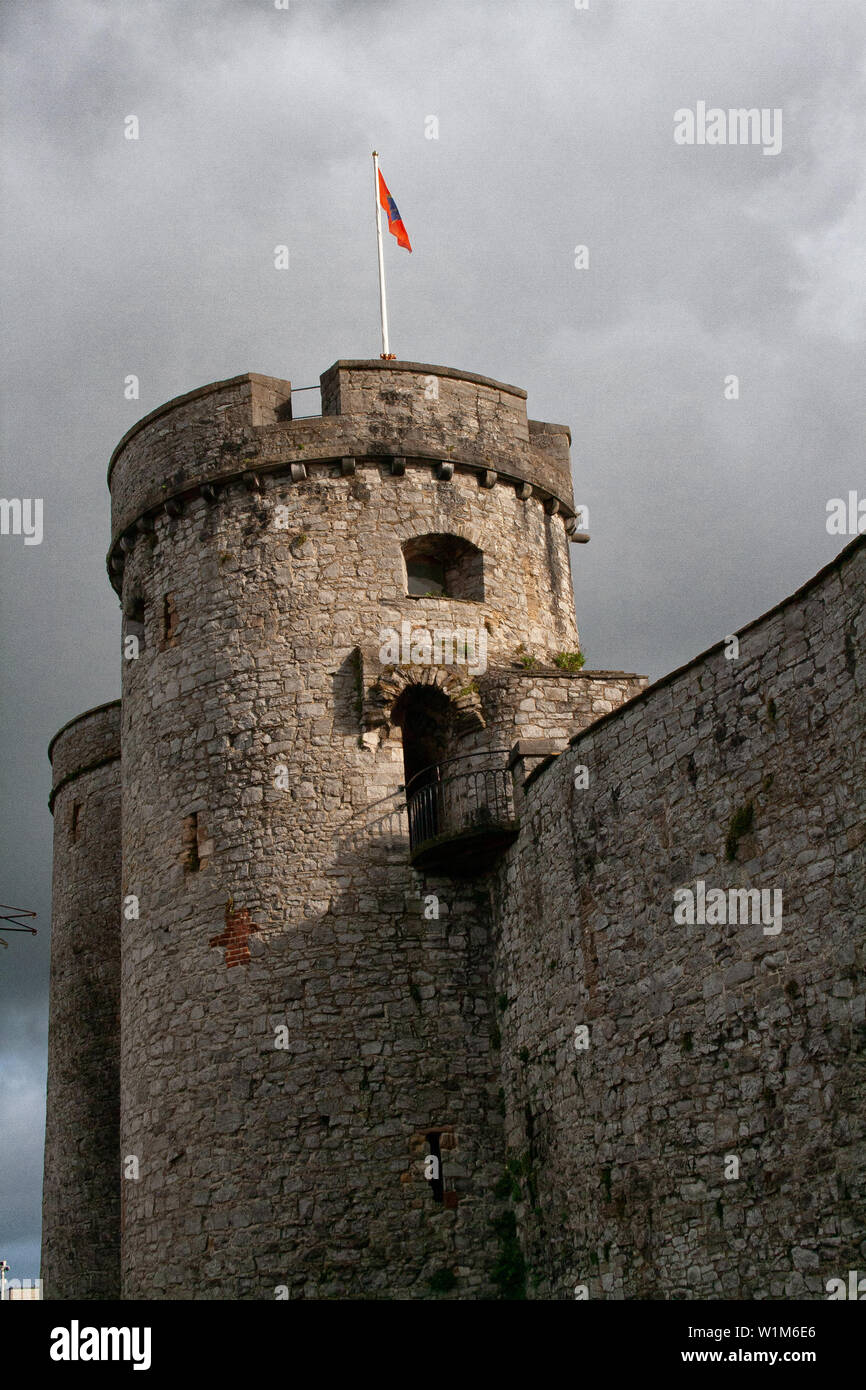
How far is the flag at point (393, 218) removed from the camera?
746 inches

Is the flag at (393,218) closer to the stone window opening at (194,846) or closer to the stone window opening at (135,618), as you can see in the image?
the stone window opening at (135,618)

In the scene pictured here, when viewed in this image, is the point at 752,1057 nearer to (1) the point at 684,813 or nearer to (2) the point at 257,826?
(1) the point at 684,813

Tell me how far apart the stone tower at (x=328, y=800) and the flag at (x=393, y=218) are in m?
2.11

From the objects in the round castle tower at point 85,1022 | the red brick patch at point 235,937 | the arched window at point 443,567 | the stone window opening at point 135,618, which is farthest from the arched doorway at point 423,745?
the round castle tower at point 85,1022

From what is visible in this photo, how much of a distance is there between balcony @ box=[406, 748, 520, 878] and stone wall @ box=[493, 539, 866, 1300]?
0.60 metres

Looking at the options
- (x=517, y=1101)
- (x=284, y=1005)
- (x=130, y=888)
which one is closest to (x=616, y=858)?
(x=517, y=1101)

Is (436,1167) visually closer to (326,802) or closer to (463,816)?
(463,816)

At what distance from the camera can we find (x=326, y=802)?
16.1 metres

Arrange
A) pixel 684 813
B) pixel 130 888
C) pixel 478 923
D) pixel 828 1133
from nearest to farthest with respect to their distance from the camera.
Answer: pixel 828 1133 < pixel 684 813 < pixel 478 923 < pixel 130 888

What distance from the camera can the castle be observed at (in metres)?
10.9

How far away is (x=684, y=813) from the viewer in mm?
12242

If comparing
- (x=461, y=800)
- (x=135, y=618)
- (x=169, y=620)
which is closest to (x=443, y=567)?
(x=169, y=620)

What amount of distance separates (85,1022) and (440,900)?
7.06m

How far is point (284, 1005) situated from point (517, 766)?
10.7 ft
